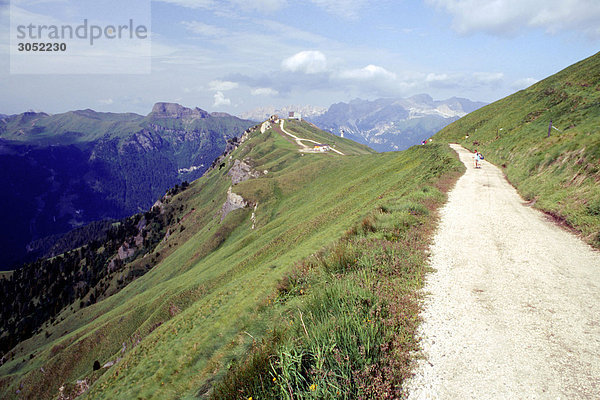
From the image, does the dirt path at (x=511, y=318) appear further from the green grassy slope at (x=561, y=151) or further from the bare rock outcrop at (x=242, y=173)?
the bare rock outcrop at (x=242, y=173)

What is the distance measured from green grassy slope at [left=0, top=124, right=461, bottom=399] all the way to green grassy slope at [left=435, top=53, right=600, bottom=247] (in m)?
7.05

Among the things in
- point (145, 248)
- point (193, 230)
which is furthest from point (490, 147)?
point (145, 248)

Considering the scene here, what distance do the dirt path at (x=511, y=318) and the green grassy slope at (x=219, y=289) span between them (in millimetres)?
4174

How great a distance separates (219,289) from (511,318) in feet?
92.0

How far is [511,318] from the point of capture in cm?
791

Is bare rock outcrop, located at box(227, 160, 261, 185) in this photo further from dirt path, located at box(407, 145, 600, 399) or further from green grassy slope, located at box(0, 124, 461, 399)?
dirt path, located at box(407, 145, 600, 399)

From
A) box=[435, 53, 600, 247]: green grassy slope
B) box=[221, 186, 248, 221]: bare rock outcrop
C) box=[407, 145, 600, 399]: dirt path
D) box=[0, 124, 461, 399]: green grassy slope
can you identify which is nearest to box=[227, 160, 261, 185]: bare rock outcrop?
box=[0, 124, 461, 399]: green grassy slope

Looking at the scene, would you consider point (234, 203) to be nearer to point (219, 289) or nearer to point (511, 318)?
point (219, 289)

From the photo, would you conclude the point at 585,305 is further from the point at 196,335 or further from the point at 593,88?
the point at 593,88

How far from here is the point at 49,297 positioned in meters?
194

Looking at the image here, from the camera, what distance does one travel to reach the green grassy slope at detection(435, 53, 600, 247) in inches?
625

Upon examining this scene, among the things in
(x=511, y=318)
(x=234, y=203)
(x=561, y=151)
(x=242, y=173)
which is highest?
(x=561, y=151)

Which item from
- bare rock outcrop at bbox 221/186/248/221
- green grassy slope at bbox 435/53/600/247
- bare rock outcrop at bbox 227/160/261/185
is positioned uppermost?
green grassy slope at bbox 435/53/600/247

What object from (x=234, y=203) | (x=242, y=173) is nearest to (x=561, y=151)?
(x=234, y=203)
